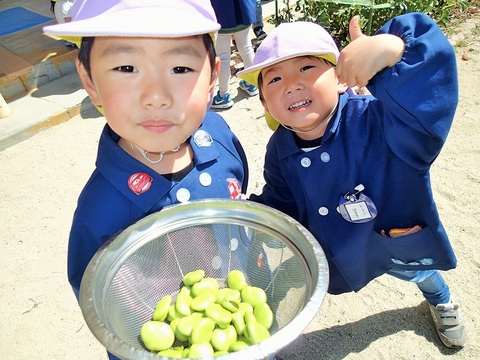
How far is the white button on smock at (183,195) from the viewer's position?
1.18 meters

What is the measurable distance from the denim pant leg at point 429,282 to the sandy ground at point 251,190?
186 mm

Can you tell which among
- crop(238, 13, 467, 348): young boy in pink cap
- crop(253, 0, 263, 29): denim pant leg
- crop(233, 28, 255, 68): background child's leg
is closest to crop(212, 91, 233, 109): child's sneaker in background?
crop(233, 28, 255, 68): background child's leg

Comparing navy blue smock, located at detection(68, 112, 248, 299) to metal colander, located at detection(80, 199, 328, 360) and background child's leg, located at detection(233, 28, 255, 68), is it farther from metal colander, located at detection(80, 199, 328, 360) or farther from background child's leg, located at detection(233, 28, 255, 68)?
background child's leg, located at detection(233, 28, 255, 68)

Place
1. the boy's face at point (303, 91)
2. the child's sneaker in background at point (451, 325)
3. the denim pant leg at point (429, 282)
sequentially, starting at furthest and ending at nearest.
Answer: the child's sneaker in background at point (451, 325), the denim pant leg at point (429, 282), the boy's face at point (303, 91)

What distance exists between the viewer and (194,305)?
1.04 meters

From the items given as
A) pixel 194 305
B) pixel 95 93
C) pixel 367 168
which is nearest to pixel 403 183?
pixel 367 168

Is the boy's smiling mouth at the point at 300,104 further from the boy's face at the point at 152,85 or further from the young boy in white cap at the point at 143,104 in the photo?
the boy's face at the point at 152,85

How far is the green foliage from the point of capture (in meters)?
3.95


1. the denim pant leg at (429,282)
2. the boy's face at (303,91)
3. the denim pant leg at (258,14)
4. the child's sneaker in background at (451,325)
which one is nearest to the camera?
the boy's face at (303,91)

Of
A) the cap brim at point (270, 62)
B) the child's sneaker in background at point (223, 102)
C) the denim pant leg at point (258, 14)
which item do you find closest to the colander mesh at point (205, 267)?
the cap brim at point (270, 62)

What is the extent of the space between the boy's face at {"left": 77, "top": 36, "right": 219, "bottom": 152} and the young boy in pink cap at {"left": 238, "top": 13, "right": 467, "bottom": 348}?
1.26 feet

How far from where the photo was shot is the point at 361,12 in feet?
13.3

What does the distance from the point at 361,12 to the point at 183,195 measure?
11.5 ft

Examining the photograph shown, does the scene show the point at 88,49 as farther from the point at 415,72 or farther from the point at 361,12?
the point at 361,12
